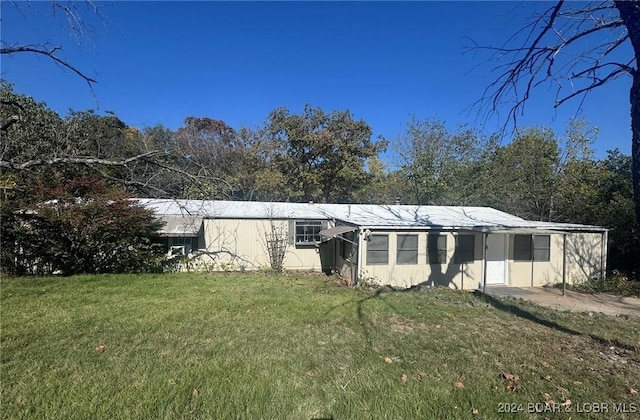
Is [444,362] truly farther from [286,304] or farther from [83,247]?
[83,247]

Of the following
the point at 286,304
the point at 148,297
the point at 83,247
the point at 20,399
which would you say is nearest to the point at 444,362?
the point at 286,304

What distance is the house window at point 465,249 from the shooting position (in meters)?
12.1

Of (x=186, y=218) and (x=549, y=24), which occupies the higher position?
(x=549, y=24)

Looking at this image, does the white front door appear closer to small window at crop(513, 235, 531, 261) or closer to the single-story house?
the single-story house

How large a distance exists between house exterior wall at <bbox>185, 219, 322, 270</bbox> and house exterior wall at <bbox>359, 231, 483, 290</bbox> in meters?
4.03

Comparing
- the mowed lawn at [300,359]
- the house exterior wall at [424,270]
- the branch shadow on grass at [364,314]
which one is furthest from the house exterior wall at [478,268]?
the mowed lawn at [300,359]

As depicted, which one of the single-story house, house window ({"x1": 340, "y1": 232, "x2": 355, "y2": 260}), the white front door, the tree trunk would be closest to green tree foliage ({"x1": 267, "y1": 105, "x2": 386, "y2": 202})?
the single-story house

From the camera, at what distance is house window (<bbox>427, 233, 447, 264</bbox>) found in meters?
11.8

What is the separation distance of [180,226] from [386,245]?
741 centimetres

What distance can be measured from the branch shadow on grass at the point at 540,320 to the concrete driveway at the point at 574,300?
→ 54.8 inches

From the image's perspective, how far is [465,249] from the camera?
1213 centimetres

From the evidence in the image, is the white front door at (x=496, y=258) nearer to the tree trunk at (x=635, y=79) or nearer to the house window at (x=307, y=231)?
the house window at (x=307, y=231)

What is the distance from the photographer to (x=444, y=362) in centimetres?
419

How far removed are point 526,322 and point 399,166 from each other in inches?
851
